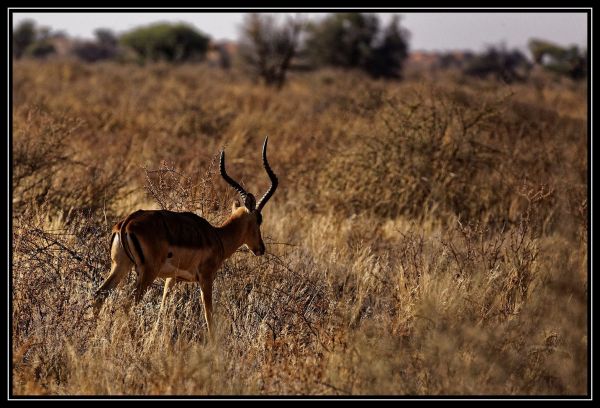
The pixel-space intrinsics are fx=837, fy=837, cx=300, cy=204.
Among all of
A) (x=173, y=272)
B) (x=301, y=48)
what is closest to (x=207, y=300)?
(x=173, y=272)

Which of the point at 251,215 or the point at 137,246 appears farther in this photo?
the point at 251,215

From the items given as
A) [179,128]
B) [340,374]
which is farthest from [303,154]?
[340,374]

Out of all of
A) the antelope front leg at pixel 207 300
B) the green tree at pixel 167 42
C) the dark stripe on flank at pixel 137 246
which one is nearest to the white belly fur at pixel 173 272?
the antelope front leg at pixel 207 300

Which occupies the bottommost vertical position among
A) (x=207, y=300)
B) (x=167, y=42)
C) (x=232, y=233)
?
(x=167, y=42)

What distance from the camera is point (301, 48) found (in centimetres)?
3978

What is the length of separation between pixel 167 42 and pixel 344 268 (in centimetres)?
4206

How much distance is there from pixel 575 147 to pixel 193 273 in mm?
9511

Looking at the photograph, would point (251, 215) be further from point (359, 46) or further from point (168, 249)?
point (359, 46)

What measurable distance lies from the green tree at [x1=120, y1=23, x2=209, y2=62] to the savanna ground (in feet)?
107

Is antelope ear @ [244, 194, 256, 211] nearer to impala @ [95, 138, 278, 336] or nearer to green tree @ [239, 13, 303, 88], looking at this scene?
impala @ [95, 138, 278, 336]

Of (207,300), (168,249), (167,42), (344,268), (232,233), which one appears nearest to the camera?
(168,249)

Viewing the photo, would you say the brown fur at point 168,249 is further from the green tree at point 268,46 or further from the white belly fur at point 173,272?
the green tree at point 268,46

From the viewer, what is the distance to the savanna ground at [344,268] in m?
5.47

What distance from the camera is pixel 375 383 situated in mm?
5281
